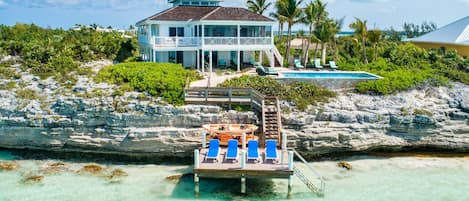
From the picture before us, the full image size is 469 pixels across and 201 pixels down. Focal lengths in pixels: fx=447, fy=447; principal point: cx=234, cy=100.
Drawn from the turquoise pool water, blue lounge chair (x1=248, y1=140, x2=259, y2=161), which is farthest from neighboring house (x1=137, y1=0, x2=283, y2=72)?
blue lounge chair (x1=248, y1=140, x2=259, y2=161)

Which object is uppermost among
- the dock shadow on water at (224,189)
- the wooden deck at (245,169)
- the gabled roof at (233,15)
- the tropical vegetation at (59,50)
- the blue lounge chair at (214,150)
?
the gabled roof at (233,15)

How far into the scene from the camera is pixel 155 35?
32.2 m

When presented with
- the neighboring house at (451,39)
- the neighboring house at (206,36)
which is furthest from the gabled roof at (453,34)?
the neighboring house at (206,36)

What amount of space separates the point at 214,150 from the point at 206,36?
1416 centimetres

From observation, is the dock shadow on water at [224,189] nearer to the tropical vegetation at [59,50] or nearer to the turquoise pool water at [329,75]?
the turquoise pool water at [329,75]

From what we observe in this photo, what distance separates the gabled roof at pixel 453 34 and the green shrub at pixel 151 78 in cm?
2536

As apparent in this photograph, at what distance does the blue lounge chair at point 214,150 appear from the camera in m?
→ 18.8

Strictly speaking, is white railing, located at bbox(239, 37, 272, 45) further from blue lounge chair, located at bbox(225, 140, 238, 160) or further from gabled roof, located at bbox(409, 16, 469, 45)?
gabled roof, located at bbox(409, 16, 469, 45)

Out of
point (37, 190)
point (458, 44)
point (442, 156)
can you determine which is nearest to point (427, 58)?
point (458, 44)

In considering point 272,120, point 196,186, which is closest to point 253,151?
point 196,186

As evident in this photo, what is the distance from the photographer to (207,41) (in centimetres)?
2941

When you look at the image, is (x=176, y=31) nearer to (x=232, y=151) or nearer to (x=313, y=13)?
(x=313, y=13)

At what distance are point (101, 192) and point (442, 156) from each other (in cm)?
1773

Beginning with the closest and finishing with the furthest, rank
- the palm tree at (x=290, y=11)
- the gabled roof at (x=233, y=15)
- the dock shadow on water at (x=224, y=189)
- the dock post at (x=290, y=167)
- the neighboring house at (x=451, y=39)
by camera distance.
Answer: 1. the dock post at (x=290, y=167)
2. the dock shadow on water at (x=224, y=189)
3. the gabled roof at (x=233, y=15)
4. the palm tree at (x=290, y=11)
5. the neighboring house at (x=451, y=39)
